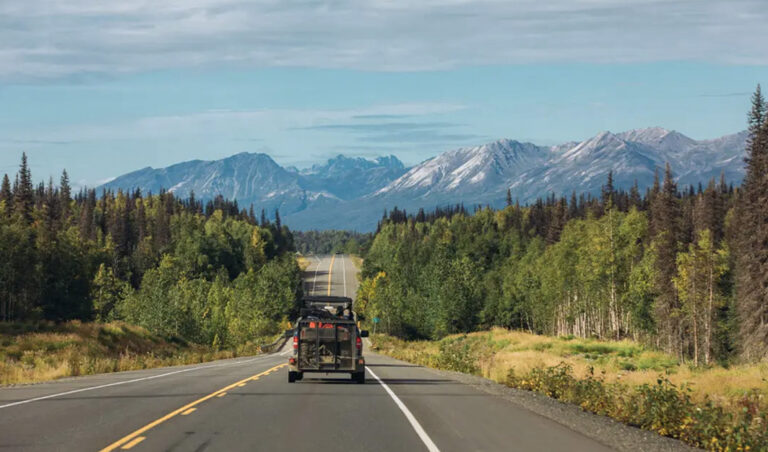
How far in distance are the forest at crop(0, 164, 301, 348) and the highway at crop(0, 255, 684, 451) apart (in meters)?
38.9

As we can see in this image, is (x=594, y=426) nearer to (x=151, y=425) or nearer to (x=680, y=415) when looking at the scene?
(x=680, y=415)

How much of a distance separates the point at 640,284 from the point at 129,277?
114 m

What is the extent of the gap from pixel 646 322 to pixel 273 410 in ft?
243

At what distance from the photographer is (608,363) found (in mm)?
48812

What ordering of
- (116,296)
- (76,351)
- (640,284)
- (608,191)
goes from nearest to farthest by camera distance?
1. (76,351)
2. (640,284)
3. (116,296)
4. (608,191)

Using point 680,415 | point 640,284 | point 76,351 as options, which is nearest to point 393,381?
point 680,415

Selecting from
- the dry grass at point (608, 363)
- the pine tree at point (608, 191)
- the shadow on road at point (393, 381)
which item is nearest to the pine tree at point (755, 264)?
the dry grass at point (608, 363)

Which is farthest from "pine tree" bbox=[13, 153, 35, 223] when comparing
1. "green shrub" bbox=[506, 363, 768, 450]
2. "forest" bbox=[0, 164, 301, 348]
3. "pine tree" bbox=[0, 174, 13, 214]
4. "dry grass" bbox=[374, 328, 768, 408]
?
"green shrub" bbox=[506, 363, 768, 450]

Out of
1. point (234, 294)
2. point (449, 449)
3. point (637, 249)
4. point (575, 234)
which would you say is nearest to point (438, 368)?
point (449, 449)

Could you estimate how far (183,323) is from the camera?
271ft

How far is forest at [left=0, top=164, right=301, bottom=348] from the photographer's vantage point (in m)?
96.0

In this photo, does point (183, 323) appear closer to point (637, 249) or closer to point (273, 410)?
point (637, 249)

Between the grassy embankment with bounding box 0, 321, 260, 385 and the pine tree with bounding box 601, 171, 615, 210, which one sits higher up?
the pine tree with bounding box 601, 171, 615, 210

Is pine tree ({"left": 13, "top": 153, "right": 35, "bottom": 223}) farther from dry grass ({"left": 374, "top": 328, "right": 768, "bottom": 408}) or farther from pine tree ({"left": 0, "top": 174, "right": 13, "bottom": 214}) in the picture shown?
dry grass ({"left": 374, "top": 328, "right": 768, "bottom": 408})
